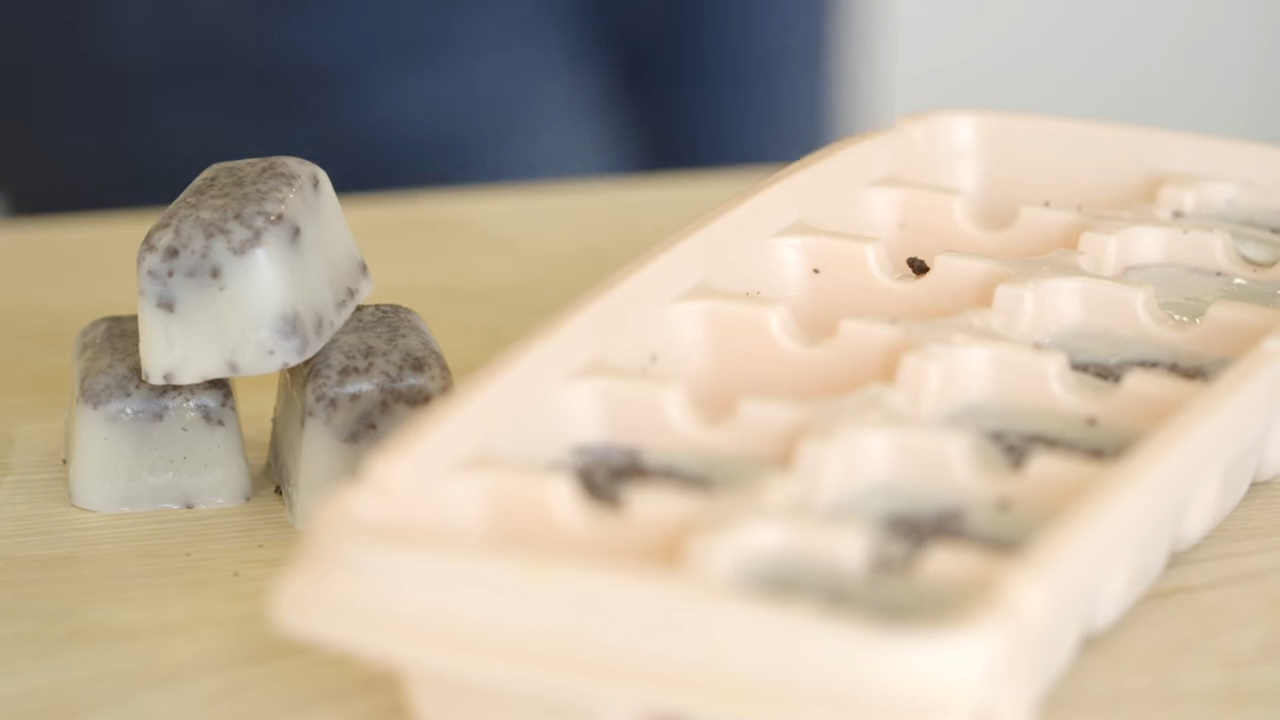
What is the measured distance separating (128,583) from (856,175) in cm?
38

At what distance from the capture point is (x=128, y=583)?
1.85ft

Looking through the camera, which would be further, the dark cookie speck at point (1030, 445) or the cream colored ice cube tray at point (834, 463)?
the dark cookie speck at point (1030, 445)

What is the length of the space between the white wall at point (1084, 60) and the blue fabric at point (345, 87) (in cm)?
38

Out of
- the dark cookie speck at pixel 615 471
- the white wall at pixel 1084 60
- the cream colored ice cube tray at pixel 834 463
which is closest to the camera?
the cream colored ice cube tray at pixel 834 463

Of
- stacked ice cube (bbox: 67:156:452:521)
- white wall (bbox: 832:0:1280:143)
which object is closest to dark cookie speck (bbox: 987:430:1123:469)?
stacked ice cube (bbox: 67:156:452:521)

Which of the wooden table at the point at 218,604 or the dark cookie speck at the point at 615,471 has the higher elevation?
the dark cookie speck at the point at 615,471

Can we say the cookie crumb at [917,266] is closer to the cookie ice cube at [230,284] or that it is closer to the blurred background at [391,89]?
the cookie ice cube at [230,284]

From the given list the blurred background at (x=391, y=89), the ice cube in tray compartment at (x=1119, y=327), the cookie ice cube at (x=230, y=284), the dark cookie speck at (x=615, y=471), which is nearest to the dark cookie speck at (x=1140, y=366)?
the ice cube in tray compartment at (x=1119, y=327)

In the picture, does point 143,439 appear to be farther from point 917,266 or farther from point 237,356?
point 917,266

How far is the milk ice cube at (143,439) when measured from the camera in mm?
599

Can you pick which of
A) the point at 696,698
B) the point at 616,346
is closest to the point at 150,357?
the point at 616,346

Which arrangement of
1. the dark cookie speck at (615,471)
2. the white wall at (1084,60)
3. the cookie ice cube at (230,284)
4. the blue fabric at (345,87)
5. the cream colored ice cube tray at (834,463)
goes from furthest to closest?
the white wall at (1084,60) < the blue fabric at (345,87) < the cookie ice cube at (230,284) < the dark cookie speck at (615,471) < the cream colored ice cube tray at (834,463)

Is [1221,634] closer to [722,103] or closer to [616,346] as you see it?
[616,346]

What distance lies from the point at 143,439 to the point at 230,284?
86mm
